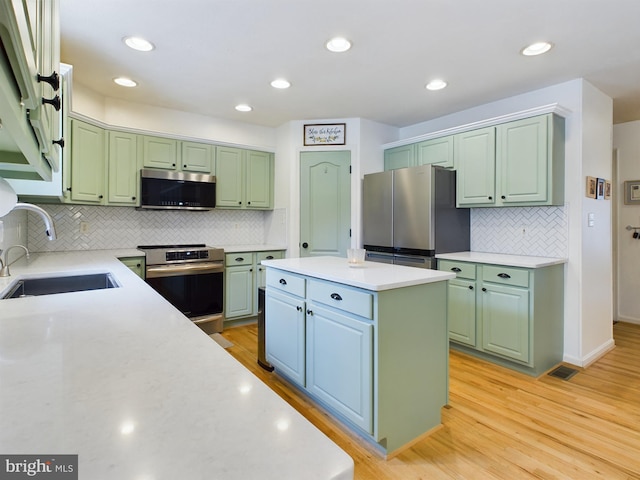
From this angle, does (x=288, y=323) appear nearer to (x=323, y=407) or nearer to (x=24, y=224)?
(x=323, y=407)

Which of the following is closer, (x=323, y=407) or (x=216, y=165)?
(x=323, y=407)

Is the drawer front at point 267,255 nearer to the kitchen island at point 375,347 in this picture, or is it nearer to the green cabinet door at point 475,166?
the kitchen island at point 375,347

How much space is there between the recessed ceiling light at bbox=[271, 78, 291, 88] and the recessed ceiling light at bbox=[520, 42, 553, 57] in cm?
184

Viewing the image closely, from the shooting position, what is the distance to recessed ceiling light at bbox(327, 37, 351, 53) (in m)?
2.34

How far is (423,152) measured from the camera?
12.2ft

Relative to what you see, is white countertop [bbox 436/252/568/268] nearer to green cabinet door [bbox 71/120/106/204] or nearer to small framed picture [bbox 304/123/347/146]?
small framed picture [bbox 304/123/347/146]

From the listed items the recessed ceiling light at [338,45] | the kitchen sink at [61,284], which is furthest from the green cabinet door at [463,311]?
the kitchen sink at [61,284]

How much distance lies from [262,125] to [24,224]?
2.66 metres

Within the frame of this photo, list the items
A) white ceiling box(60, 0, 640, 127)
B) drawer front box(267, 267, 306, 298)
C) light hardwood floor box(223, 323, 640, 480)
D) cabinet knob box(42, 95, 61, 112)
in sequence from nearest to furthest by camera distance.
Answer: cabinet knob box(42, 95, 61, 112), light hardwood floor box(223, 323, 640, 480), white ceiling box(60, 0, 640, 127), drawer front box(267, 267, 306, 298)

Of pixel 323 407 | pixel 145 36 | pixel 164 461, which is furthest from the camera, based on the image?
pixel 145 36

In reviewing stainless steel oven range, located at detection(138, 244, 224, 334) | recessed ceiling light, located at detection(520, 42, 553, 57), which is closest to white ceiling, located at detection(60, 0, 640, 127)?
recessed ceiling light, located at detection(520, 42, 553, 57)

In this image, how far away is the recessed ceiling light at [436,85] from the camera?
3010 mm

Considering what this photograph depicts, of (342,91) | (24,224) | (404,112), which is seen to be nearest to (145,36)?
(342,91)

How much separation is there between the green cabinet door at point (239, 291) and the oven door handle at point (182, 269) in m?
0.19
